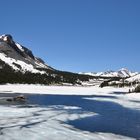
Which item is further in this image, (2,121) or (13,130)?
(2,121)

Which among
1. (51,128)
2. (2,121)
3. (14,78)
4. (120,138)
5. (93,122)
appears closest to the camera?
(120,138)

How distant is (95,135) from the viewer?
27.0 metres

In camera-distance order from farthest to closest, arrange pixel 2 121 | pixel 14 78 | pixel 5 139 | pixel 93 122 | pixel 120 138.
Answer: pixel 14 78
pixel 93 122
pixel 2 121
pixel 120 138
pixel 5 139

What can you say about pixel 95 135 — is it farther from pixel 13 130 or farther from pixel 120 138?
pixel 13 130

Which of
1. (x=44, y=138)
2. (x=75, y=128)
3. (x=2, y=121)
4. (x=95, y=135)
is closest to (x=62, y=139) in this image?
(x=44, y=138)

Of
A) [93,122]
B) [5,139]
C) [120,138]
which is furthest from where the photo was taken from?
[93,122]

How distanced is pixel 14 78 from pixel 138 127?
166782 mm

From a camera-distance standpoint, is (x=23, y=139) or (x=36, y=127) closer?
(x=23, y=139)

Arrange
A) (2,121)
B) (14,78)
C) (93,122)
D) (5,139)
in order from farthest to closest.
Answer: (14,78), (93,122), (2,121), (5,139)

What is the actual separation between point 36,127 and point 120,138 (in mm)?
7396

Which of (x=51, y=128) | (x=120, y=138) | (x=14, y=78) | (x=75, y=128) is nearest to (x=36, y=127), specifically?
(x=51, y=128)

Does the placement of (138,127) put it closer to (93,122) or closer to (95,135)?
(93,122)

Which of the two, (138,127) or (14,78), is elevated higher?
(14,78)

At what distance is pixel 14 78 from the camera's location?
194875mm
